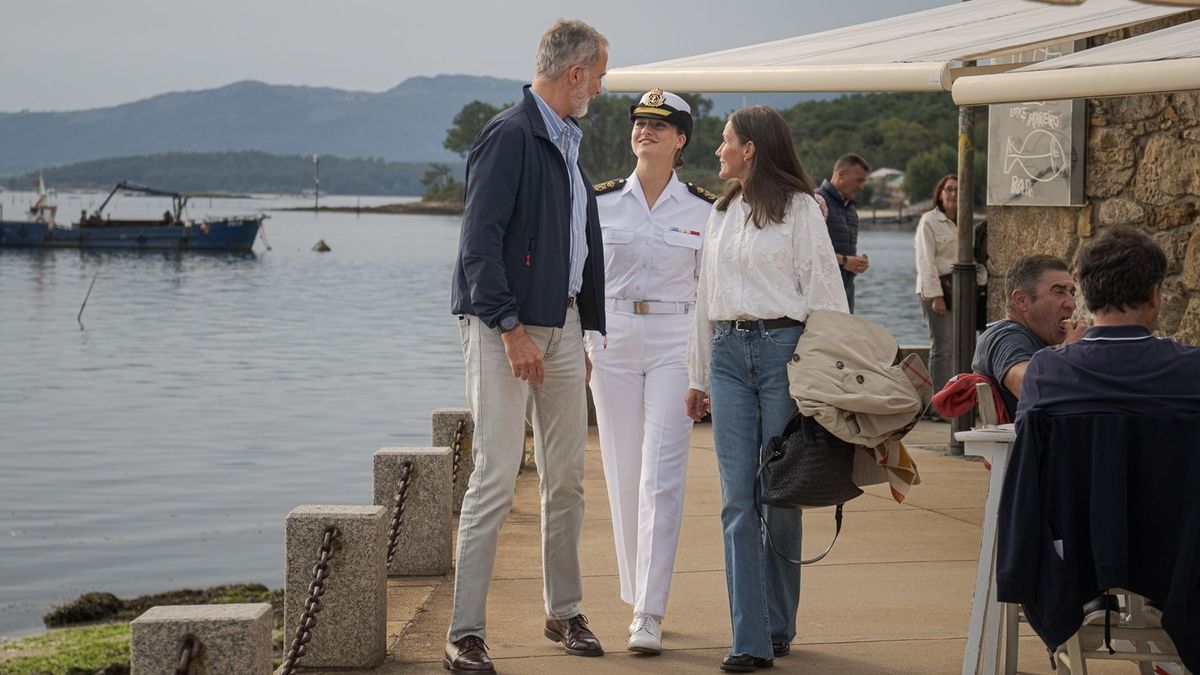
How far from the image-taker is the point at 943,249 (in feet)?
41.0

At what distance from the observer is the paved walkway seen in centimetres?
567

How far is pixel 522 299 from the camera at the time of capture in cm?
540

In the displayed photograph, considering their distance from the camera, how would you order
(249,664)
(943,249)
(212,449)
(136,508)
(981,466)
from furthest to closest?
1. (212,449)
2. (136,508)
3. (943,249)
4. (981,466)
5. (249,664)

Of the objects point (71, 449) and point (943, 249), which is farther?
point (71, 449)

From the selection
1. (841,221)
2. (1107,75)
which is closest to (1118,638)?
(1107,75)

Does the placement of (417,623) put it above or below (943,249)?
below

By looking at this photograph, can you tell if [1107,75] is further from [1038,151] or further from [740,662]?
[1038,151]

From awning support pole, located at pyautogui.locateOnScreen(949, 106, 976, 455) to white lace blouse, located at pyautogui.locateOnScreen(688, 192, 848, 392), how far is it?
5388 millimetres

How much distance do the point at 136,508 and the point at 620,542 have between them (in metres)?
14.8

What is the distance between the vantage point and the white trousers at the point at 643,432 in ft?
19.4

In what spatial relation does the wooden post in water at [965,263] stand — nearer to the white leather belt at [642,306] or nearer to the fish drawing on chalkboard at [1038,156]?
the fish drawing on chalkboard at [1038,156]

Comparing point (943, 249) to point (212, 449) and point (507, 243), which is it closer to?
point (507, 243)

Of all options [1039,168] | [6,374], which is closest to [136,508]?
[1039,168]

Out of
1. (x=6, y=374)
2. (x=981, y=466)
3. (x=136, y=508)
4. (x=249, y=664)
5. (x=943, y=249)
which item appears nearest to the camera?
(x=249, y=664)
